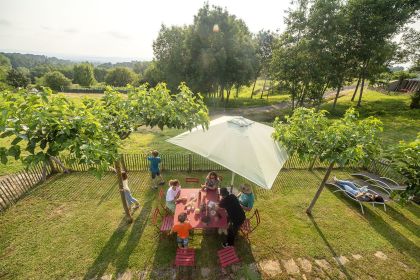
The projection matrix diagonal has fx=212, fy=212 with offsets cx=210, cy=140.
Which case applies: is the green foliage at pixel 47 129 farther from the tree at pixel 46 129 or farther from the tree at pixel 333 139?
the tree at pixel 333 139

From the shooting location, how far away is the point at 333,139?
675 cm

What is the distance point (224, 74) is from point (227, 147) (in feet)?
81.1

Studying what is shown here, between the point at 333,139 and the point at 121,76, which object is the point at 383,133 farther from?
the point at 121,76

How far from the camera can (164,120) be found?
21.3 ft

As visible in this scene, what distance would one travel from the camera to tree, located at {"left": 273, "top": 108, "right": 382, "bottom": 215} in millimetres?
6605

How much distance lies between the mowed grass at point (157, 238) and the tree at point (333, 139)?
308cm

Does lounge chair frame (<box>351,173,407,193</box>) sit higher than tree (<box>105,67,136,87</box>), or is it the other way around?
lounge chair frame (<box>351,173,407,193</box>)

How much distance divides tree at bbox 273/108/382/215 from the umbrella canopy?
0.62 meters

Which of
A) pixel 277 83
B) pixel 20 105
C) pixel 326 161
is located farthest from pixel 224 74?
pixel 20 105

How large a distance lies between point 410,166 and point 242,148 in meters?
4.18

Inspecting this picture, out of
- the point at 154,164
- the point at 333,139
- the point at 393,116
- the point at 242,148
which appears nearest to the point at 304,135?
the point at 333,139

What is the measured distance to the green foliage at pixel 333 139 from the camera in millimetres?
6605

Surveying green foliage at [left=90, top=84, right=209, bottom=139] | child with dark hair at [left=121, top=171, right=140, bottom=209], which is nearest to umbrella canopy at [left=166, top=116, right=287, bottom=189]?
green foliage at [left=90, top=84, right=209, bottom=139]

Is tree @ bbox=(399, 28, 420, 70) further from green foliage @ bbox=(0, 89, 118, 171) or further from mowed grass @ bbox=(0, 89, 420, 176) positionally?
green foliage @ bbox=(0, 89, 118, 171)
